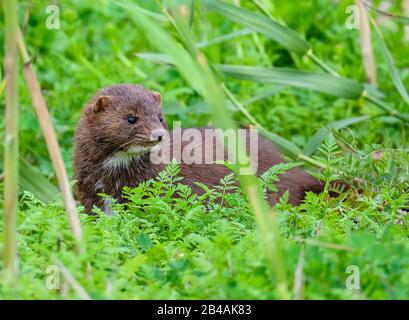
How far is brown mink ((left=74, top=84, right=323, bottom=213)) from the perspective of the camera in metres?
5.72

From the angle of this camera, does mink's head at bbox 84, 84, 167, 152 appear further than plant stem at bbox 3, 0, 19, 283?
Yes

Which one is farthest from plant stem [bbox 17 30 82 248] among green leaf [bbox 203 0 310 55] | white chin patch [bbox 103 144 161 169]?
green leaf [bbox 203 0 310 55]

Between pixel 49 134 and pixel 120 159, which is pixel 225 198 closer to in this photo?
pixel 120 159

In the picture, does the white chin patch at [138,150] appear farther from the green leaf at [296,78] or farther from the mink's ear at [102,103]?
the green leaf at [296,78]

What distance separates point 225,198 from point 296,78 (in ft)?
5.26

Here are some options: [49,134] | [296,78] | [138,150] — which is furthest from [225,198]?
[296,78]

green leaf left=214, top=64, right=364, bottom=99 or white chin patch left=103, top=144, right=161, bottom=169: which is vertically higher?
green leaf left=214, top=64, right=364, bottom=99

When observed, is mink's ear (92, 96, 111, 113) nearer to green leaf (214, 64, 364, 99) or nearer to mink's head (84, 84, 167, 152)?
mink's head (84, 84, 167, 152)

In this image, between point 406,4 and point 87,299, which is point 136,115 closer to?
point 87,299

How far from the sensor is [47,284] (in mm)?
3879

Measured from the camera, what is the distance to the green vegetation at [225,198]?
11.9 feet

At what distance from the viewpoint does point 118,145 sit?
19.0 ft

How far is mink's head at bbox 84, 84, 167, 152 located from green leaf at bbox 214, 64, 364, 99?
0.63 m

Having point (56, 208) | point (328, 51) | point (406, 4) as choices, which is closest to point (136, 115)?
point (56, 208)
